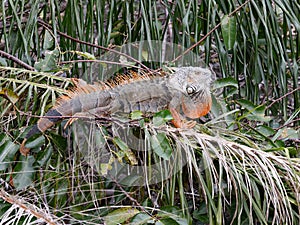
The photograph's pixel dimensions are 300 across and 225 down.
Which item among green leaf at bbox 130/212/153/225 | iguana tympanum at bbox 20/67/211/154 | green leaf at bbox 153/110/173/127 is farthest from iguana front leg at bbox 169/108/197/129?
green leaf at bbox 130/212/153/225

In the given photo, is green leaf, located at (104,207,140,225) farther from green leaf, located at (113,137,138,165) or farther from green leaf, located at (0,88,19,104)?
green leaf, located at (0,88,19,104)

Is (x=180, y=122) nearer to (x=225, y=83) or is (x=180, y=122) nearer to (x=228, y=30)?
(x=225, y=83)

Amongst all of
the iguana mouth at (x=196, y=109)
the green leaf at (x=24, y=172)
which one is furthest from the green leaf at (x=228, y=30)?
the green leaf at (x=24, y=172)

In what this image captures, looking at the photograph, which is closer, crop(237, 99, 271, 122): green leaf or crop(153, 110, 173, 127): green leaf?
crop(153, 110, 173, 127): green leaf

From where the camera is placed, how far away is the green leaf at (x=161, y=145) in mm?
1305

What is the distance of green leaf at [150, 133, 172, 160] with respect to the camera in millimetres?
1305

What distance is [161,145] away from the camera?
130cm

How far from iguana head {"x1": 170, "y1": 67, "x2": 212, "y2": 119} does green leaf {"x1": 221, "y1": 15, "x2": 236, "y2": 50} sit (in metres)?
0.13

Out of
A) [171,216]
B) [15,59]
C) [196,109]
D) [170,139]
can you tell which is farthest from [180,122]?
[15,59]

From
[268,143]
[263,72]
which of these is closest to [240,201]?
[268,143]

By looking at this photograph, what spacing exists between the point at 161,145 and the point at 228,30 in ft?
1.91

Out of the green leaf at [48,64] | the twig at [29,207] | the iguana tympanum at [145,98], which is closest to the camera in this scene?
the twig at [29,207]

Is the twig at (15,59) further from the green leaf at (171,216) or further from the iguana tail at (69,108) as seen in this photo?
the green leaf at (171,216)

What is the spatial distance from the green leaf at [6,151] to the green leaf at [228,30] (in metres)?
0.74
